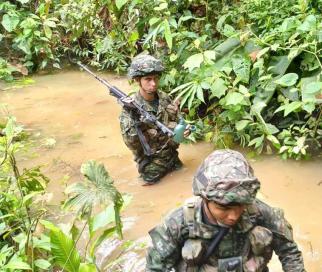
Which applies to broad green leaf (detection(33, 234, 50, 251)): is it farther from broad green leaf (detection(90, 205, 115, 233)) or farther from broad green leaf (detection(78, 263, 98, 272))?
broad green leaf (detection(90, 205, 115, 233))

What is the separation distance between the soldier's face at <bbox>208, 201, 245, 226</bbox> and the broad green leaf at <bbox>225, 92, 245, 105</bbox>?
273 centimetres

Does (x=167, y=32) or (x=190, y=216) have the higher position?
(x=167, y=32)

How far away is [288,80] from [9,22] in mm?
5561

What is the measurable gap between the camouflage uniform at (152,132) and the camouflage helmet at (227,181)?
2.50m

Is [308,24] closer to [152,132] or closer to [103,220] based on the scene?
[152,132]

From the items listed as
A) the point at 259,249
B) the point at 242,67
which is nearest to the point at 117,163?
the point at 242,67

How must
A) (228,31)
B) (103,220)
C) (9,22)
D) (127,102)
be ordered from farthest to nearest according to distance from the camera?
(9,22)
(228,31)
(127,102)
(103,220)

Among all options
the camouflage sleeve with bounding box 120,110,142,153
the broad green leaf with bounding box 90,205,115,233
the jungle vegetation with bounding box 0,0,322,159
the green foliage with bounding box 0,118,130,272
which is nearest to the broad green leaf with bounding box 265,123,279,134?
the jungle vegetation with bounding box 0,0,322,159

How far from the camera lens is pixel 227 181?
2162 millimetres

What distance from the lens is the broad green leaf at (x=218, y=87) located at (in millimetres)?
5133

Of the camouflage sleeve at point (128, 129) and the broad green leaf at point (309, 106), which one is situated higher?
the broad green leaf at point (309, 106)

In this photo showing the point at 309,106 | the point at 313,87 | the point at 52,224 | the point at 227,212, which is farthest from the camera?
the point at 309,106

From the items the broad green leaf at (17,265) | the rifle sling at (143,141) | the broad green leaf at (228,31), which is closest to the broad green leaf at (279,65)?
the broad green leaf at (228,31)

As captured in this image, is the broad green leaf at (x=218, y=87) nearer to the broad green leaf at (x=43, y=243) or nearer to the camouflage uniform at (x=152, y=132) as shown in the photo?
the camouflage uniform at (x=152, y=132)
